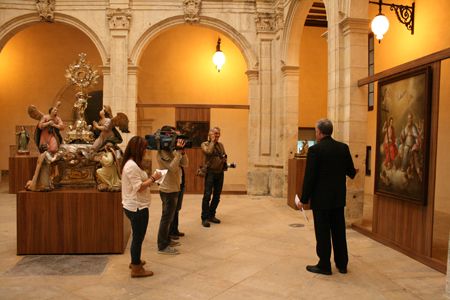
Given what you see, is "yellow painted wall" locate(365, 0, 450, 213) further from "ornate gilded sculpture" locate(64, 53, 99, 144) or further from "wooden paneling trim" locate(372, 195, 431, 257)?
"ornate gilded sculpture" locate(64, 53, 99, 144)

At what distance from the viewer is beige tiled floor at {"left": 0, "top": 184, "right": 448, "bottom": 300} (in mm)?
3338

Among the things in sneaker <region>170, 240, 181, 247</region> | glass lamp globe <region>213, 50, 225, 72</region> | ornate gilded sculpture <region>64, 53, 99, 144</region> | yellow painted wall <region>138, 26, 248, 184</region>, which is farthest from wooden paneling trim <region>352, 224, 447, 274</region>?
glass lamp globe <region>213, 50, 225, 72</region>

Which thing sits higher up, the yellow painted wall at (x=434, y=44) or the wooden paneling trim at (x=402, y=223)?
the yellow painted wall at (x=434, y=44)

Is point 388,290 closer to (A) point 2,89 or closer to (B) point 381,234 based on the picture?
(B) point 381,234

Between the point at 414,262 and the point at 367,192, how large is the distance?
6.59 metres

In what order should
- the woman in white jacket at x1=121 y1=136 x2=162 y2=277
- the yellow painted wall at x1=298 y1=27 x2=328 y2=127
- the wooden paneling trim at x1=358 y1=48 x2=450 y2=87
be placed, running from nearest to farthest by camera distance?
the woman in white jacket at x1=121 y1=136 x2=162 y2=277, the wooden paneling trim at x1=358 y1=48 x2=450 y2=87, the yellow painted wall at x1=298 y1=27 x2=328 y2=127

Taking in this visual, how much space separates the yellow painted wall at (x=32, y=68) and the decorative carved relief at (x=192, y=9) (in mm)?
4607

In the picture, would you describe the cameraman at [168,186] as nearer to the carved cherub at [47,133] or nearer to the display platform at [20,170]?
the carved cherub at [47,133]

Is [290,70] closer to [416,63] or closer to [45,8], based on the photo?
[416,63]

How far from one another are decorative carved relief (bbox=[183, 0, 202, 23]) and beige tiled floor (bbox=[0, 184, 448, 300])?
6.54 meters

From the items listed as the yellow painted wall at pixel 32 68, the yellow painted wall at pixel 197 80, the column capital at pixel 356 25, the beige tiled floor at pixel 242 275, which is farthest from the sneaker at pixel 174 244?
the yellow painted wall at pixel 32 68

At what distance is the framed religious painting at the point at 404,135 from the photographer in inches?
169

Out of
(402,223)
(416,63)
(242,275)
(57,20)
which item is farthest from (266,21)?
(242,275)

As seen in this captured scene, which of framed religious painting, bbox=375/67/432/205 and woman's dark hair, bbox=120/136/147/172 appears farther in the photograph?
framed religious painting, bbox=375/67/432/205
